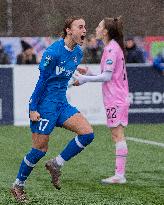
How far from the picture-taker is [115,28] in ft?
32.9

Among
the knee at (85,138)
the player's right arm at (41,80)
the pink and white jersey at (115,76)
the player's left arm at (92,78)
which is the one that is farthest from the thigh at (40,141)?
the pink and white jersey at (115,76)

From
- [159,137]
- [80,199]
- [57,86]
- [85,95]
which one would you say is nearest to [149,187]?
[80,199]

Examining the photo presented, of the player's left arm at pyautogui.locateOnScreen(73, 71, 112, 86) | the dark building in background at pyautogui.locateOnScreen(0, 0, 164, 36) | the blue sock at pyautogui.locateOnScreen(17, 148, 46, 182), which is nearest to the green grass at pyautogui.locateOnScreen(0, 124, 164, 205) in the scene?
the blue sock at pyautogui.locateOnScreen(17, 148, 46, 182)

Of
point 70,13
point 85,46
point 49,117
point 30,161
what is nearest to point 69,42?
point 49,117

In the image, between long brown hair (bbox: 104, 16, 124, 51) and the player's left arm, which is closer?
the player's left arm

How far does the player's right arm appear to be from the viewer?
28.0 ft

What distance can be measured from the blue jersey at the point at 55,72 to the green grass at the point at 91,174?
101 cm

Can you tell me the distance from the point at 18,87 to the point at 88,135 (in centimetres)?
856

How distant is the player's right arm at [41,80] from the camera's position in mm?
8547

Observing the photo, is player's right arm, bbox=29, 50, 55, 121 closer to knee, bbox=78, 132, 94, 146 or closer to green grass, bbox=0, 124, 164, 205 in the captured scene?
knee, bbox=78, 132, 94, 146

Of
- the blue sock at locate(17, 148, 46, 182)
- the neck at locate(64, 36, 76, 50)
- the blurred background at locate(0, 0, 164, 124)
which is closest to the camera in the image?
the blue sock at locate(17, 148, 46, 182)

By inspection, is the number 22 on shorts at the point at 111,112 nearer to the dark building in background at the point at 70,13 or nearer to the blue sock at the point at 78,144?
the blue sock at the point at 78,144

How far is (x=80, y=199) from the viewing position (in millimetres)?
8922

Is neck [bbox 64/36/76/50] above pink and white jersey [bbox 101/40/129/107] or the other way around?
above
